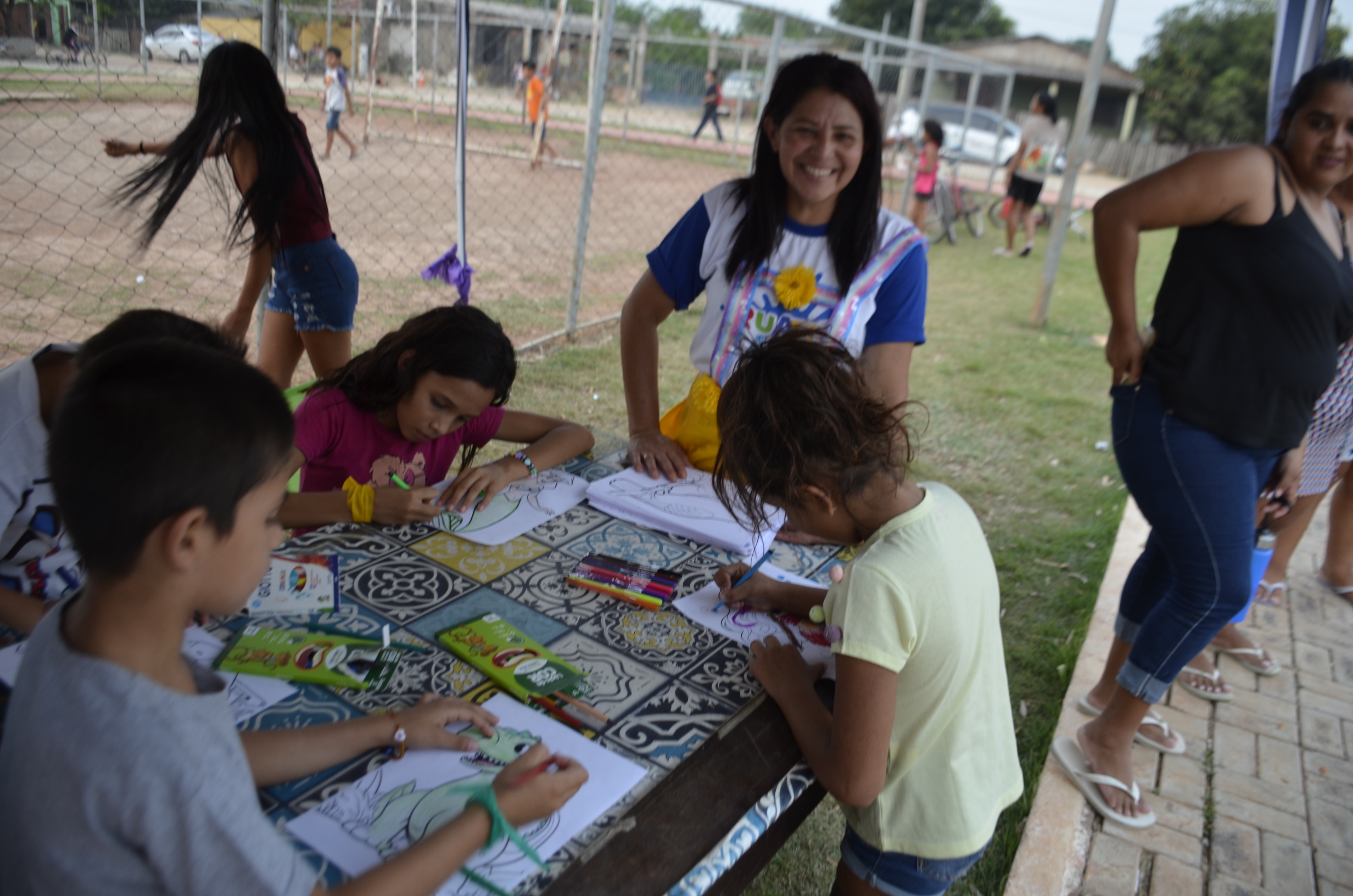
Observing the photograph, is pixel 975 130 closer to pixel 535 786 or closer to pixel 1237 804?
pixel 1237 804

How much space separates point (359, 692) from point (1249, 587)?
6.45ft

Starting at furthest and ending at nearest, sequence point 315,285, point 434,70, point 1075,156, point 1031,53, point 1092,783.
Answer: point 1031,53, point 434,70, point 1075,156, point 315,285, point 1092,783

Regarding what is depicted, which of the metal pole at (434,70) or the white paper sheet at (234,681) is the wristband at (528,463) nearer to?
the white paper sheet at (234,681)

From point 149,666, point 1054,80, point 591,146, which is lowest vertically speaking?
point 149,666

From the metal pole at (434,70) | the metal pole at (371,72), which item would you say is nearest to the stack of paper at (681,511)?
the metal pole at (371,72)

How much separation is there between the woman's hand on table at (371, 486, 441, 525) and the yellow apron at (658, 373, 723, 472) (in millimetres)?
685

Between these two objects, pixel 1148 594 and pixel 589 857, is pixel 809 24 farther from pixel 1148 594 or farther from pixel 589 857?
pixel 589 857

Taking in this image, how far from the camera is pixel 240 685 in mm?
1125

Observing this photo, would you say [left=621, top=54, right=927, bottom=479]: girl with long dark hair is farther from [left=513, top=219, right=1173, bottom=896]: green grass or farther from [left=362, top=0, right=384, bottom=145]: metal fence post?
[left=362, top=0, right=384, bottom=145]: metal fence post

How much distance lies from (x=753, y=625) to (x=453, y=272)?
2767mm

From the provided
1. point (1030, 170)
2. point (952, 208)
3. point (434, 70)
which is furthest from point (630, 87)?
point (1030, 170)

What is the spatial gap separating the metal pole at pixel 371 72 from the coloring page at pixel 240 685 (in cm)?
636

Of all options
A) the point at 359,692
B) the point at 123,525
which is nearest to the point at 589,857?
the point at 359,692

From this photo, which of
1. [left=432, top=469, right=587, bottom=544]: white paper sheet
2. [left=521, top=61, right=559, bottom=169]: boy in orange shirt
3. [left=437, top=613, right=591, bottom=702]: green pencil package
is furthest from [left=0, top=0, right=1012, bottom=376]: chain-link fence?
[left=437, top=613, right=591, bottom=702]: green pencil package
